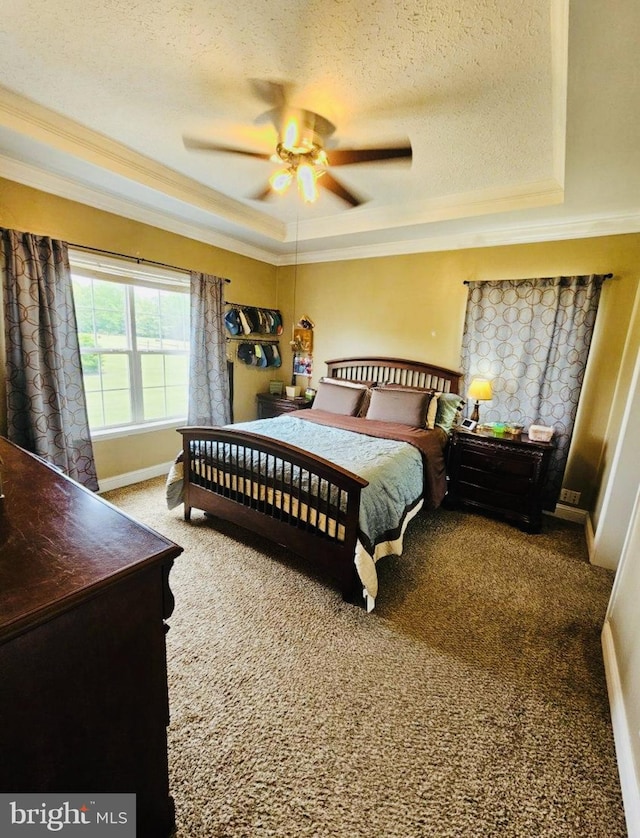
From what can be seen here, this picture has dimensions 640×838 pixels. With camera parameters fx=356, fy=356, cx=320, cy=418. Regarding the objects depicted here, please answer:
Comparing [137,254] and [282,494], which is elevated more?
[137,254]

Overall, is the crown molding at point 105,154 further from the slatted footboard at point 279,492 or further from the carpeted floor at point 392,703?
the carpeted floor at point 392,703

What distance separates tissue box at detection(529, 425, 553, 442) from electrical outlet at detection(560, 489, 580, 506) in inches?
27.5

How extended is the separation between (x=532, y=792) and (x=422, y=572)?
1.18 meters

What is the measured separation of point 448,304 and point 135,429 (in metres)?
3.43

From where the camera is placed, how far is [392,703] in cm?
150

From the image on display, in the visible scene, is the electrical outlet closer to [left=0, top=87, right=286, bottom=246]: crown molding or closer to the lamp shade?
the lamp shade

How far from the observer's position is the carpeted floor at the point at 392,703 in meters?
1.16

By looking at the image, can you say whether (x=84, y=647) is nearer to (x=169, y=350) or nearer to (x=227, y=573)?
(x=227, y=573)

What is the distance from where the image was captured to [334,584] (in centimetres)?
221

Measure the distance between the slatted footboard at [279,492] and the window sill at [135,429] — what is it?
1.09 metres

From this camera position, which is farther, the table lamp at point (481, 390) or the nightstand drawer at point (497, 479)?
the table lamp at point (481, 390)

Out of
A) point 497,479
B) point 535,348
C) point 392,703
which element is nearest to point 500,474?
point 497,479

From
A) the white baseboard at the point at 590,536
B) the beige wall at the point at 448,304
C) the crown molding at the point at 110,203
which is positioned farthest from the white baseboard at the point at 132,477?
the white baseboard at the point at 590,536

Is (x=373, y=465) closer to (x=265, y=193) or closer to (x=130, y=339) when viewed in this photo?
(x=265, y=193)
